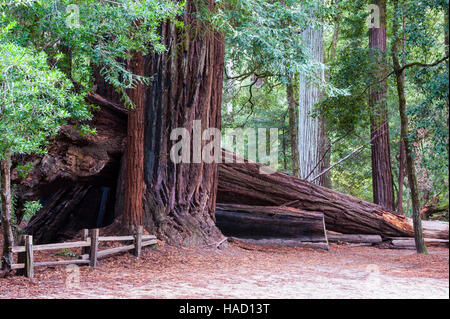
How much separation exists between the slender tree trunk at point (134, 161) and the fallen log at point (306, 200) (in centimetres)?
365

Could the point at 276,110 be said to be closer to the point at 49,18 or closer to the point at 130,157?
the point at 130,157

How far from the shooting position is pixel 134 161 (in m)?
9.72

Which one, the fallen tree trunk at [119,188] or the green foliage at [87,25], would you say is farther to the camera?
the fallen tree trunk at [119,188]

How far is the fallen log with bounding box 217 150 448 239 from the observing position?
13219mm

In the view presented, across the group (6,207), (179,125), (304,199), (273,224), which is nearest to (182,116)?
(179,125)

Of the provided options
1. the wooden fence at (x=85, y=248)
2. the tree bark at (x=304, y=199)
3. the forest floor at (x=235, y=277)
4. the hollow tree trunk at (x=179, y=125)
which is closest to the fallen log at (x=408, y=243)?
the tree bark at (x=304, y=199)

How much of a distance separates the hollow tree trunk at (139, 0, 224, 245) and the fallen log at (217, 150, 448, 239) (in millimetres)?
2322

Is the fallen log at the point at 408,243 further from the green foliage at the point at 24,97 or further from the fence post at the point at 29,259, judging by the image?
the green foliage at the point at 24,97

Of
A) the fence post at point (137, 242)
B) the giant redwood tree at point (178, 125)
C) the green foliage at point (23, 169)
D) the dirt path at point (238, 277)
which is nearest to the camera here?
the dirt path at point (238, 277)

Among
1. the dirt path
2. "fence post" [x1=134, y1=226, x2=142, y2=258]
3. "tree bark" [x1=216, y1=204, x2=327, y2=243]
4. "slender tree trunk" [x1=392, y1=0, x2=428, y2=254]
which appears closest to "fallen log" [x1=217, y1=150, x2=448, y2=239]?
"tree bark" [x1=216, y1=204, x2=327, y2=243]

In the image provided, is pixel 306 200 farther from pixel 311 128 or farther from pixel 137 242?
pixel 137 242

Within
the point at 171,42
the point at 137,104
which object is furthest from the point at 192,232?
the point at 171,42

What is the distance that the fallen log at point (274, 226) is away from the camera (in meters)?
12.6

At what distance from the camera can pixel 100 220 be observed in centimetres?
1173
